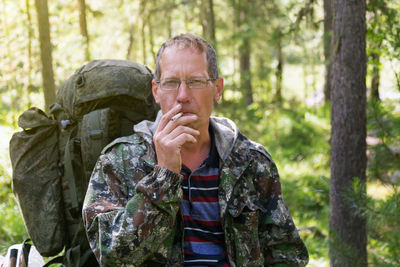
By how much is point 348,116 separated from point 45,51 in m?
3.70

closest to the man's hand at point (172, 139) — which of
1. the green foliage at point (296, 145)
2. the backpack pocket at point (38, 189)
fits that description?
the backpack pocket at point (38, 189)

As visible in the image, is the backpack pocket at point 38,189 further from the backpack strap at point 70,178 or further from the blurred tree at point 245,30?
the blurred tree at point 245,30

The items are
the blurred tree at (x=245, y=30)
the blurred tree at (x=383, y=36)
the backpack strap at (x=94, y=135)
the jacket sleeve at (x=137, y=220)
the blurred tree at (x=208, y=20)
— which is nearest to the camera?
the jacket sleeve at (x=137, y=220)

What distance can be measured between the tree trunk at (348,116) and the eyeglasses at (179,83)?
220 centimetres

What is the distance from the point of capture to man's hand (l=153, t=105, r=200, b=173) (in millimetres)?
2119

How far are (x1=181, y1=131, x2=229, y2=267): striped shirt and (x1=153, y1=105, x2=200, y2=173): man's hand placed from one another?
0.33 m

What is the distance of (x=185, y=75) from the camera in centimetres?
237

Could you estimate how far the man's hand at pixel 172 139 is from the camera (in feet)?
6.95

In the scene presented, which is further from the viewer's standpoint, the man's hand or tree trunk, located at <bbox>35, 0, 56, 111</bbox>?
tree trunk, located at <bbox>35, 0, 56, 111</bbox>

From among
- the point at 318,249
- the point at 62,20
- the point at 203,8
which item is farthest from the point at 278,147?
the point at 62,20

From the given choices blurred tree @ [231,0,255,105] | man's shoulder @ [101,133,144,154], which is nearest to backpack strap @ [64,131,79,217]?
man's shoulder @ [101,133,144,154]

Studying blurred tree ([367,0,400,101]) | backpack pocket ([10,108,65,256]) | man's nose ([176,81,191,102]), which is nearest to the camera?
Answer: man's nose ([176,81,191,102])

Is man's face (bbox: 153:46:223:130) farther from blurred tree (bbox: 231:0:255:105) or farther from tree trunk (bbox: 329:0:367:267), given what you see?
blurred tree (bbox: 231:0:255:105)

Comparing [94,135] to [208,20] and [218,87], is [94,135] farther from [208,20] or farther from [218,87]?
[208,20]
